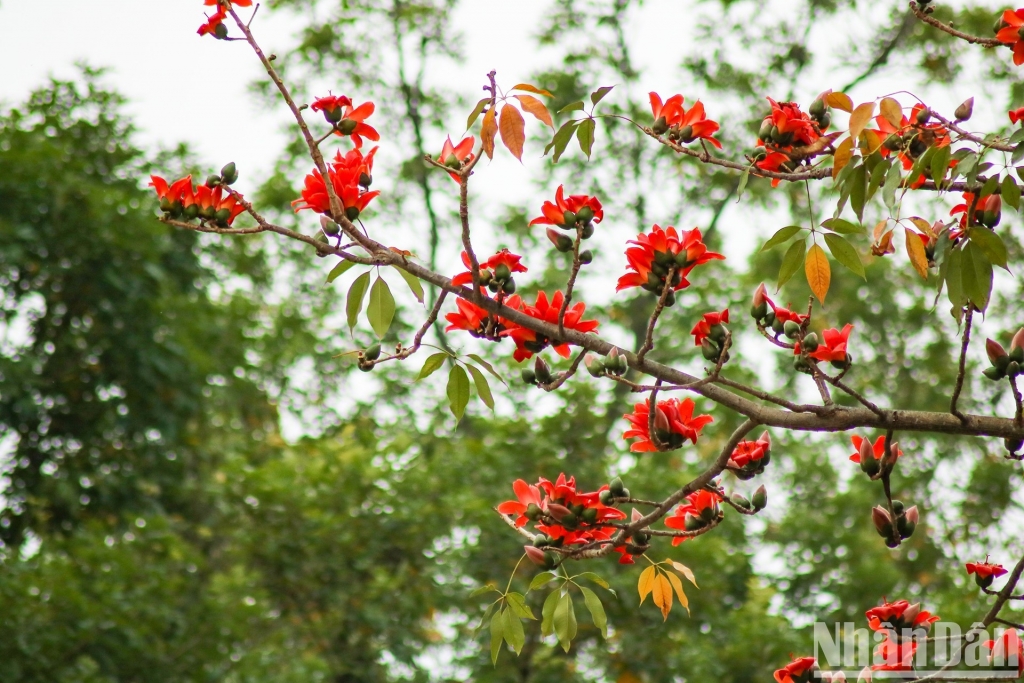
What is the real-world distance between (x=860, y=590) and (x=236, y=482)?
327 cm

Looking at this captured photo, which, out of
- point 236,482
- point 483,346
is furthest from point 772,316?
point 483,346

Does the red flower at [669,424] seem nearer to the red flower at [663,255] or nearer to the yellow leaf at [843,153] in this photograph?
the red flower at [663,255]

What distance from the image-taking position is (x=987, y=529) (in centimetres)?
645

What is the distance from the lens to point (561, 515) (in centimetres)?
157

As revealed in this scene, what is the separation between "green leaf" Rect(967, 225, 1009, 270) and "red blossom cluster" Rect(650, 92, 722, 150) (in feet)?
1.48

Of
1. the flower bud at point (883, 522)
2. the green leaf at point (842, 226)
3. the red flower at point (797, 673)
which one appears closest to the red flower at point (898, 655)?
the red flower at point (797, 673)

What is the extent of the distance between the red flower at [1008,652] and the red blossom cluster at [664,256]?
0.90 meters

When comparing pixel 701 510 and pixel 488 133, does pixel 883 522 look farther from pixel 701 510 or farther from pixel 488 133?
pixel 488 133

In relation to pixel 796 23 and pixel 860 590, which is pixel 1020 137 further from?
pixel 796 23

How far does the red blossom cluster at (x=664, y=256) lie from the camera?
1456mm

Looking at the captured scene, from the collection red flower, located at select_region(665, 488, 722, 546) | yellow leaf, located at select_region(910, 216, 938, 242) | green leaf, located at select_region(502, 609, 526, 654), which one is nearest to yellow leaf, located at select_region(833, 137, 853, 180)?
yellow leaf, located at select_region(910, 216, 938, 242)

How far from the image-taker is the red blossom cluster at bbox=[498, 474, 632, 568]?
1578 millimetres

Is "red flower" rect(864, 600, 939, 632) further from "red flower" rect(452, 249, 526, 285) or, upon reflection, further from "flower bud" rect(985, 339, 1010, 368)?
"red flower" rect(452, 249, 526, 285)

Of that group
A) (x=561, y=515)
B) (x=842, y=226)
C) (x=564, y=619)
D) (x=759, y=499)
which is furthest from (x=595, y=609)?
(x=842, y=226)
